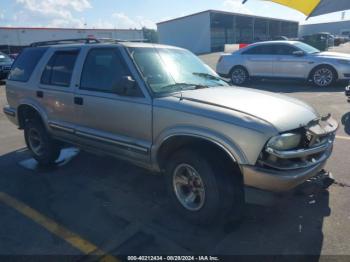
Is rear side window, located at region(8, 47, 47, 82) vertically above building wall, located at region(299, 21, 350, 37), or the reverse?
building wall, located at region(299, 21, 350, 37)

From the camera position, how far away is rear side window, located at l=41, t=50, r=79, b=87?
455 cm

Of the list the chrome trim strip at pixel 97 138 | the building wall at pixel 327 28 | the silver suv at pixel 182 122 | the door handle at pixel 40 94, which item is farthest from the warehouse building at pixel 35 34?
the building wall at pixel 327 28

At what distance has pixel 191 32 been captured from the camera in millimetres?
45625

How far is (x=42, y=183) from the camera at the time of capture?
15.0 feet

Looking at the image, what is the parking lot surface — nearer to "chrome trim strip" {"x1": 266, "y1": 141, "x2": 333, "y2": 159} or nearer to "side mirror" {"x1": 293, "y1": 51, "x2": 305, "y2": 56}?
"chrome trim strip" {"x1": 266, "y1": 141, "x2": 333, "y2": 159}

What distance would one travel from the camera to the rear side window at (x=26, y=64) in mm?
5184

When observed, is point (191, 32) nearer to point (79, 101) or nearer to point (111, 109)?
point (79, 101)

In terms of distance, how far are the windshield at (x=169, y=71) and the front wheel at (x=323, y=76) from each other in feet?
26.8

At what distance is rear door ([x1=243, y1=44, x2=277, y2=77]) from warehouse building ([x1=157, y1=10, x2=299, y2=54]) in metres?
31.9

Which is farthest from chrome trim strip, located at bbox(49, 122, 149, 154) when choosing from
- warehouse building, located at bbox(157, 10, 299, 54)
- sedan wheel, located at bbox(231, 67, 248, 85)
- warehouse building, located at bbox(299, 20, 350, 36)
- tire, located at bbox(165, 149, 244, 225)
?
warehouse building, located at bbox(299, 20, 350, 36)

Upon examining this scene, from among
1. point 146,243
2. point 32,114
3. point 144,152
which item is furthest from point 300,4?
point 32,114

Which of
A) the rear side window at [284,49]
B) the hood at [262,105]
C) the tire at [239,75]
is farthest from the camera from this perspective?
the tire at [239,75]

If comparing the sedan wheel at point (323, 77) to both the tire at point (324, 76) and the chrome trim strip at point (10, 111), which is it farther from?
the chrome trim strip at point (10, 111)

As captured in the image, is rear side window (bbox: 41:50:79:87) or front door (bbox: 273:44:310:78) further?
front door (bbox: 273:44:310:78)
